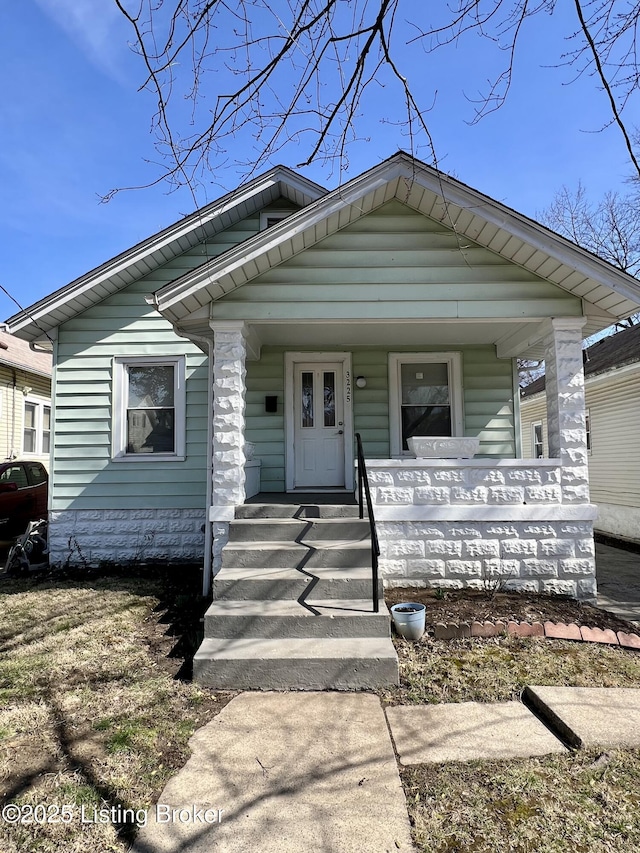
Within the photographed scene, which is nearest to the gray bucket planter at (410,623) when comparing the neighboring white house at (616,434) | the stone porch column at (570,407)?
the stone porch column at (570,407)

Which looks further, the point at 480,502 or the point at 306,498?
the point at 306,498

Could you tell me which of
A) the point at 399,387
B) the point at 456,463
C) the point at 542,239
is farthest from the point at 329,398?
the point at 542,239

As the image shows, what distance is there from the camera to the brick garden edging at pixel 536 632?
14.8ft

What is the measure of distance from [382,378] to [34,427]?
34.5 feet

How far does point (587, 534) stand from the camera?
5648 millimetres

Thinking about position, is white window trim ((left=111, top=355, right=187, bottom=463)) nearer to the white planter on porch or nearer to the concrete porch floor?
the concrete porch floor

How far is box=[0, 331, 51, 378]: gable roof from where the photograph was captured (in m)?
12.0

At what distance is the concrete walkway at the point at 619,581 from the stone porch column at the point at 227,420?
4307 millimetres

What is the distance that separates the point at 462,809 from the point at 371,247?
5142 mm

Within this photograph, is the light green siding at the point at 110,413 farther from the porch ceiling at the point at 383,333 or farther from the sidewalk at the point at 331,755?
the sidewalk at the point at 331,755

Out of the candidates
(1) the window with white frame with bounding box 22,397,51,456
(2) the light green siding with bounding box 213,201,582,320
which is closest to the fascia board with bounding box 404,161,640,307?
(2) the light green siding with bounding box 213,201,582,320

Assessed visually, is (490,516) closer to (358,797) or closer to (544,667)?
(544,667)

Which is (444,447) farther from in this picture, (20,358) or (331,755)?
(20,358)

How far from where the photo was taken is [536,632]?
15.2ft
